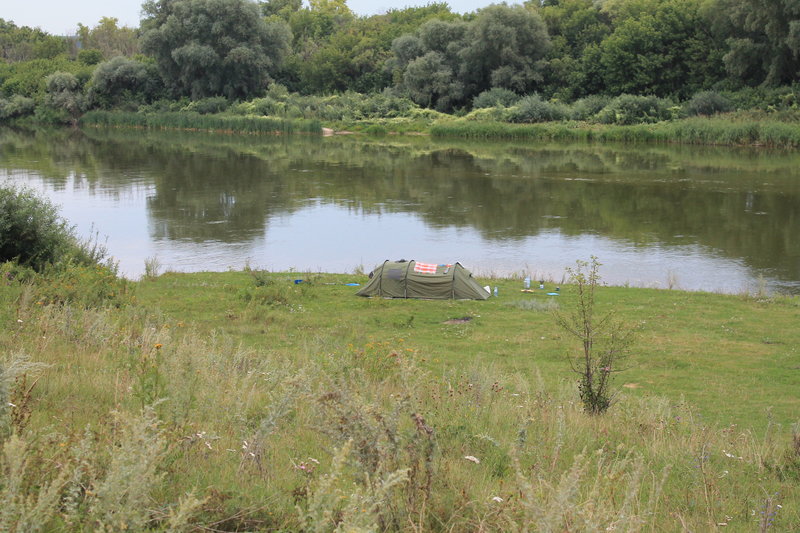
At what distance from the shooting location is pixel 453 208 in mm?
32094

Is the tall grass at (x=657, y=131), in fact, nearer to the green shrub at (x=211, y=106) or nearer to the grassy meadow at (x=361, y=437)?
the green shrub at (x=211, y=106)

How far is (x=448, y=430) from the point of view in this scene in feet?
20.5

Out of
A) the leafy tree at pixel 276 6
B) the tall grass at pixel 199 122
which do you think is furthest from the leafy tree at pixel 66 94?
the leafy tree at pixel 276 6

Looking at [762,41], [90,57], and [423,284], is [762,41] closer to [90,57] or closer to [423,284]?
[423,284]

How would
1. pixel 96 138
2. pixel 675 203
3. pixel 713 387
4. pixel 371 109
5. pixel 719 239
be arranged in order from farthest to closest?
1. pixel 371 109
2. pixel 96 138
3. pixel 675 203
4. pixel 719 239
5. pixel 713 387

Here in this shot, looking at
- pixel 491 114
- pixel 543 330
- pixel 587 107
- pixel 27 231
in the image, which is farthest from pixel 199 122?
pixel 543 330

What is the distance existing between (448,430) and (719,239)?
22.1m

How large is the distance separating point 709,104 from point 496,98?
57.0 feet

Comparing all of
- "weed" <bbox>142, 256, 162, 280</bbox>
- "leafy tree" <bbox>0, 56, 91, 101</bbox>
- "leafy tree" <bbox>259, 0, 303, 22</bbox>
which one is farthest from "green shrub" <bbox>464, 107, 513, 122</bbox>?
"leafy tree" <bbox>259, 0, 303, 22</bbox>

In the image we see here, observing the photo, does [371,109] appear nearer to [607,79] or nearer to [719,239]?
[607,79]

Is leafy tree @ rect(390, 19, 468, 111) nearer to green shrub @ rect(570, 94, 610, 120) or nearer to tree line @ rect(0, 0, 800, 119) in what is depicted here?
tree line @ rect(0, 0, 800, 119)

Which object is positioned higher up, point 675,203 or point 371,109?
point 371,109

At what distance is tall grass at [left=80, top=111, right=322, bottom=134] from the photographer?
71500 mm

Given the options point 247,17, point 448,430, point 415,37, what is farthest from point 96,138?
point 448,430
